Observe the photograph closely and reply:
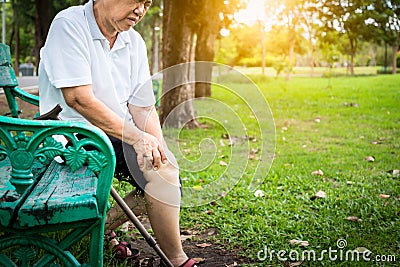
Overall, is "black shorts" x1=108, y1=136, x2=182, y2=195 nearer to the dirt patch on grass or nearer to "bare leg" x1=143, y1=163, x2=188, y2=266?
"bare leg" x1=143, y1=163, x2=188, y2=266

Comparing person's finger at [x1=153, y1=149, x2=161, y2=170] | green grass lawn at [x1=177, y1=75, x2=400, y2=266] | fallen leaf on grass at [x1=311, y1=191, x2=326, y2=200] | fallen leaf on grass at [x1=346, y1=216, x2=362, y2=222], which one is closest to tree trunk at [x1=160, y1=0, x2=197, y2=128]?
green grass lawn at [x1=177, y1=75, x2=400, y2=266]

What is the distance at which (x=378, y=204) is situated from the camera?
4.45m

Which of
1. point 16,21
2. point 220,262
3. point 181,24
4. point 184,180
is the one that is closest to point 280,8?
point 16,21

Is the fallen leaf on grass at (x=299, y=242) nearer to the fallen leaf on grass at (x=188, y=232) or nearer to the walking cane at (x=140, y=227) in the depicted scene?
the fallen leaf on grass at (x=188, y=232)

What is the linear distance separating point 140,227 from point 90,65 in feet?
2.89

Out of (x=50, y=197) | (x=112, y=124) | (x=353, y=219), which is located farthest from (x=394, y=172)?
(x=50, y=197)

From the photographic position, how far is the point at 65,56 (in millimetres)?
2566

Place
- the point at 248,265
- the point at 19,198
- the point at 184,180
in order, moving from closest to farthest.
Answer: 1. the point at 19,198
2. the point at 248,265
3. the point at 184,180

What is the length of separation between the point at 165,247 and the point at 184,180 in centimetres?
264

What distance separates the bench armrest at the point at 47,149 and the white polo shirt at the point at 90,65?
1.54 ft

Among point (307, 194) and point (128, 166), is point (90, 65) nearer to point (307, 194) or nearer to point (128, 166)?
point (128, 166)

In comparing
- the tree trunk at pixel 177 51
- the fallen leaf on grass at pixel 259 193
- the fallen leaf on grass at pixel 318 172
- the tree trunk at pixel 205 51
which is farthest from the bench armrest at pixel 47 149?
the tree trunk at pixel 205 51

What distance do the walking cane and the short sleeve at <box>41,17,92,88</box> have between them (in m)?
0.59

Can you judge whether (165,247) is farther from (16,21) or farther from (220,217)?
(16,21)
